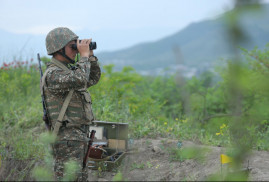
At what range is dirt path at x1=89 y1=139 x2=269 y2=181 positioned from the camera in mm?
3632

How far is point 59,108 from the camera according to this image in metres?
3.23

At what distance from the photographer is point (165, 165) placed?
4410mm

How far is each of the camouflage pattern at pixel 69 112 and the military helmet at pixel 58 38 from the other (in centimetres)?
13

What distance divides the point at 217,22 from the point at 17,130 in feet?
18.0

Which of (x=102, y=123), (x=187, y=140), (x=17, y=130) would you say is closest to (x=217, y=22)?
(x=102, y=123)

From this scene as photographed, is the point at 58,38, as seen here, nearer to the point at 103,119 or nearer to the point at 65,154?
the point at 65,154

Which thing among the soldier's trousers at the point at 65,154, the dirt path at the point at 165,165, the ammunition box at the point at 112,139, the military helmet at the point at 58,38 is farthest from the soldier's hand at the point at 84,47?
the ammunition box at the point at 112,139

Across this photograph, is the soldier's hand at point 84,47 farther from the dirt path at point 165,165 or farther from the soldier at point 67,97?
the dirt path at point 165,165

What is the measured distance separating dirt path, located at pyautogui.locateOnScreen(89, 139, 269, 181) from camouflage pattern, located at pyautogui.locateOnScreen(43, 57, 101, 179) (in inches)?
23.5

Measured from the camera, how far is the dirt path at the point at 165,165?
3.63 metres

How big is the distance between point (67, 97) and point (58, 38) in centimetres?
63

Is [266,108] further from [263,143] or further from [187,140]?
[187,140]

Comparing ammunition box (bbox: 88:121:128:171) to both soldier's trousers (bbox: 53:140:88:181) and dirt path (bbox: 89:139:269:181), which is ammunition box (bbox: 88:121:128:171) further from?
soldier's trousers (bbox: 53:140:88:181)

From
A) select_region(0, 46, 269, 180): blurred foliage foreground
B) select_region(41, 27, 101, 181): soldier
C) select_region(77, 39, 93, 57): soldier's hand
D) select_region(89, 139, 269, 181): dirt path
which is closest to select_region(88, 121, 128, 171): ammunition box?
select_region(89, 139, 269, 181): dirt path
